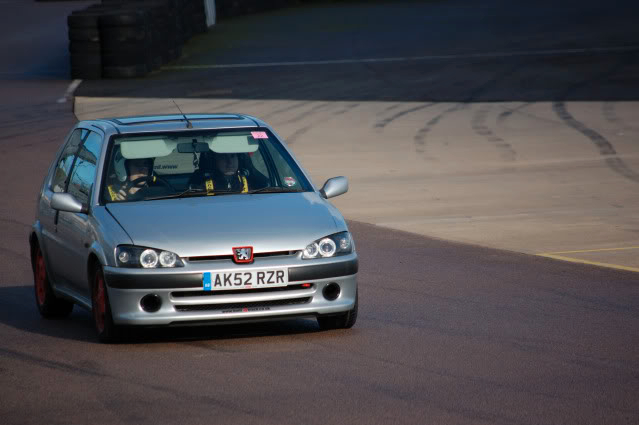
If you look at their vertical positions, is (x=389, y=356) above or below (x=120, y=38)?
above

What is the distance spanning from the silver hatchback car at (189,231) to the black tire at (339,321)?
0.01 metres

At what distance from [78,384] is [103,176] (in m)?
2.14

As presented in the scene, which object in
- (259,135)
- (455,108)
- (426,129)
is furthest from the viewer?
(455,108)

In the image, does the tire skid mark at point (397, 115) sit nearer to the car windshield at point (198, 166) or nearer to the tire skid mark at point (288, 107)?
the tire skid mark at point (288, 107)

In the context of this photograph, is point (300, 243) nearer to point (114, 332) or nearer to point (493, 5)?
point (114, 332)

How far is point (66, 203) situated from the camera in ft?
31.0

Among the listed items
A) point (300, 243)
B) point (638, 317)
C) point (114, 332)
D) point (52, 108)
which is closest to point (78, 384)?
point (114, 332)

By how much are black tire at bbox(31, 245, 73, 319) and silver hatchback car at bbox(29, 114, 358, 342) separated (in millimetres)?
11

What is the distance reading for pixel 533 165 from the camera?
19.6 meters

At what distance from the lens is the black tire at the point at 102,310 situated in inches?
351

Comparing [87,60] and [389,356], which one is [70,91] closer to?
[87,60]

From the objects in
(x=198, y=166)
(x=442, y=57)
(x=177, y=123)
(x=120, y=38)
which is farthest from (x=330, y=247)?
(x=442, y=57)

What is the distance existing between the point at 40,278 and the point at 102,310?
1761 mm

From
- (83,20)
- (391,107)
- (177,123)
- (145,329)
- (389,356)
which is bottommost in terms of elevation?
(391,107)
